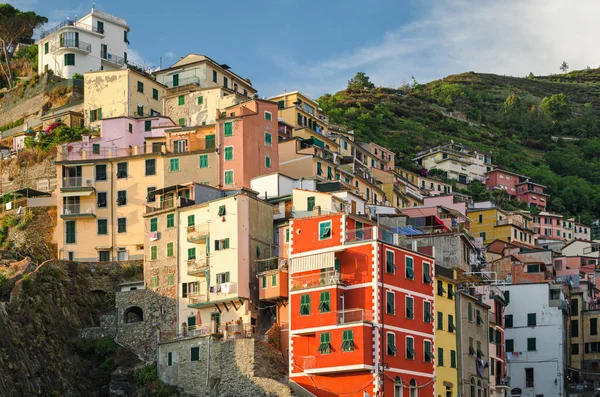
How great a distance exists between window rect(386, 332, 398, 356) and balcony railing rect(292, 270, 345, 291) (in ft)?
13.5

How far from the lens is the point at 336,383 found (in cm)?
6297

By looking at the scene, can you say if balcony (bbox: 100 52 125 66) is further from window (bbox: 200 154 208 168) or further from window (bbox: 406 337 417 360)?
window (bbox: 406 337 417 360)

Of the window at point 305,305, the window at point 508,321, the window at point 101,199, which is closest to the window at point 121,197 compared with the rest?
the window at point 101,199

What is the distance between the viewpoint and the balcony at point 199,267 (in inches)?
2817

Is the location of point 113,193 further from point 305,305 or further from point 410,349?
point 410,349

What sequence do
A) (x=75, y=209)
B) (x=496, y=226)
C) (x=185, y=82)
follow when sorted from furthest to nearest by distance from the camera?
(x=496, y=226) → (x=185, y=82) → (x=75, y=209)

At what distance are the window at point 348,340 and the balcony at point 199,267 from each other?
12.7 m

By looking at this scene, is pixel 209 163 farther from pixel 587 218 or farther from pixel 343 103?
pixel 343 103

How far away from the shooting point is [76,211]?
83.9 metres

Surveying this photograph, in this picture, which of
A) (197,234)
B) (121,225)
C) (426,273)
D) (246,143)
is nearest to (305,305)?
(426,273)

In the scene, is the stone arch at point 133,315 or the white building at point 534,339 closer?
the stone arch at point 133,315

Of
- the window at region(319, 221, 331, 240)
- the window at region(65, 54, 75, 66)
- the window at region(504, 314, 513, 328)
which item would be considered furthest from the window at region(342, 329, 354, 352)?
the window at region(65, 54, 75, 66)

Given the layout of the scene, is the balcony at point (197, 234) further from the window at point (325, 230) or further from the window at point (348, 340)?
the window at point (348, 340)

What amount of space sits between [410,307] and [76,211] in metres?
30.6
